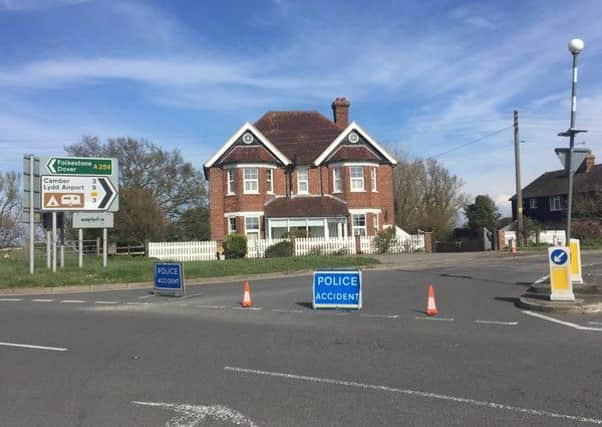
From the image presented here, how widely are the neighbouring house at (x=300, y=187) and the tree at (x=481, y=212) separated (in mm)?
19243

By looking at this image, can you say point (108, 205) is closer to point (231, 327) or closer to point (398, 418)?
point (231, 327)

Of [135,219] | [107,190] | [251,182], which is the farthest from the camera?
[135,219]

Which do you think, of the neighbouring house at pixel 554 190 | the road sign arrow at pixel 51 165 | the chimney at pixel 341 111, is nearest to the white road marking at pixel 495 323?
the road sign arrow at pixel 51 165

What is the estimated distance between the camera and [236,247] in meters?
29.6

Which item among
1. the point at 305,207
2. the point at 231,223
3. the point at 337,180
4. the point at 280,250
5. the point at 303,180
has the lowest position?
the point at 280,250

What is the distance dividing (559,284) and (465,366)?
218 inches

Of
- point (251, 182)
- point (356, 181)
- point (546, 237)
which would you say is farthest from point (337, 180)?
point (546, 237)

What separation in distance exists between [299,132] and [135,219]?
12.6m

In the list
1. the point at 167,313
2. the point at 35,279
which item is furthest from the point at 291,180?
the point at 167,313

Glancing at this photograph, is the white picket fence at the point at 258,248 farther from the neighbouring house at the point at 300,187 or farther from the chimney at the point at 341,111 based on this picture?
the chimney at the point at 341,111

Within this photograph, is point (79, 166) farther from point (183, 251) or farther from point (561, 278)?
point (561, 278)

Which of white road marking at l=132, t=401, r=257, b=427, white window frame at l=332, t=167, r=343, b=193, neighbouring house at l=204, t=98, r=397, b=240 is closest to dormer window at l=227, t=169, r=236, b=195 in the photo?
neighbouring house at l=204, t=98, r=397, b=240

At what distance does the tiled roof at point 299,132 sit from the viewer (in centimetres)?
3653

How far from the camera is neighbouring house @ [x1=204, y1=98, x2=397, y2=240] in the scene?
3347 centimetres
